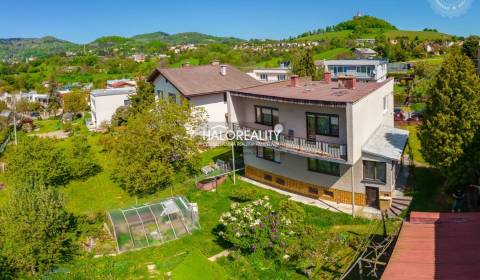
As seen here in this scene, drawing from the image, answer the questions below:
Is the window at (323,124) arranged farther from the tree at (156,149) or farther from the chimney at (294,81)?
the tree at (156,149)

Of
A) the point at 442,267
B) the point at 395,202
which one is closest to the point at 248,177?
the point at 395,202

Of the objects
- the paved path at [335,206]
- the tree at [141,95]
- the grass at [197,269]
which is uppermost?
the tree at [141,95]

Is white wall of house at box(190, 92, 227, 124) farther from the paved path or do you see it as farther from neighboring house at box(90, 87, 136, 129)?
neighboring house at box(90, 87, 136, 129)

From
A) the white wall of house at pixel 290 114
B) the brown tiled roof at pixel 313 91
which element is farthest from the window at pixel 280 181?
the brown tiled roof at pixel 313 91

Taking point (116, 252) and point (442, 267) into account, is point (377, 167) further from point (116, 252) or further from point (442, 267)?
point (116, 252)

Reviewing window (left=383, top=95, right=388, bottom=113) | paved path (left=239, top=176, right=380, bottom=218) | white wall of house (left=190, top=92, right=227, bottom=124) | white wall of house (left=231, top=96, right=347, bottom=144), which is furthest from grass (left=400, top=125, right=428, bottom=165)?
white wall of house (left=190, top=92, right=227, bottom=124)
